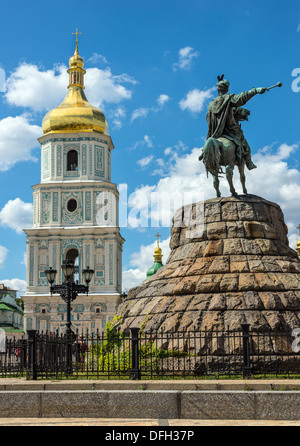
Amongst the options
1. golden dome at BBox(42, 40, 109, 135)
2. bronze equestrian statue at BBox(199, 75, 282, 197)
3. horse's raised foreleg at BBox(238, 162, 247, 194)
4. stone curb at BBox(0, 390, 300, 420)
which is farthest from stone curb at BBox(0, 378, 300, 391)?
golden dome at BBox(42, 40, 109, 135)

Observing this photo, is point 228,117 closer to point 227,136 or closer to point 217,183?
point 227,136

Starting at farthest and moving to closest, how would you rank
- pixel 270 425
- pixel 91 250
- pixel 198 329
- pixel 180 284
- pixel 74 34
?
pixel 74 34
pixel 91 250
pixel 180 284
pixel 198 329
pixel 270 425

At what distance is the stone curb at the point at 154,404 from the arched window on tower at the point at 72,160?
43861mm

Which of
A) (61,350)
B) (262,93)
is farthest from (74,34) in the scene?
(61,350)

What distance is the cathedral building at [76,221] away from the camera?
1908 inches

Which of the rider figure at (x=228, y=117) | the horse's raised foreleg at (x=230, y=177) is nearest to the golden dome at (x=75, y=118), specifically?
the rider figure at (x=228, y=117)

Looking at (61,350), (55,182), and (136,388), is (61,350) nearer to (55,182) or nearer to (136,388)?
(136,388)

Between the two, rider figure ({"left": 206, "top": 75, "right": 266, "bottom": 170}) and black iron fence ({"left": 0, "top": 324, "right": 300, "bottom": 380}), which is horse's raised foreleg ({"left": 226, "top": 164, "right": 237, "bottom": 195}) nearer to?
A: rider figure ({"left": 206, "top": 75, "right": 266, "bottom": 170})

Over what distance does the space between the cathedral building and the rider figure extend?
1301 inches

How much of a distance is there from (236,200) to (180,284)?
7.91ft

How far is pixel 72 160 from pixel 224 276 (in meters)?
40.4

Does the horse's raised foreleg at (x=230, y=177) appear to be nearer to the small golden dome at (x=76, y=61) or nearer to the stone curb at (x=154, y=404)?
the stone curb at (x=154, y=404)

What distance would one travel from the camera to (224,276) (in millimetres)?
13469

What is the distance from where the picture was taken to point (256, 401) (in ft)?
29.0
